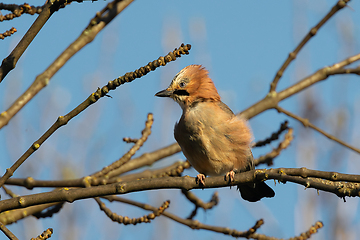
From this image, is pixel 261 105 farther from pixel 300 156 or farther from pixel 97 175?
pixel 300 156

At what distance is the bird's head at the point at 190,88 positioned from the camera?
16.4 ft

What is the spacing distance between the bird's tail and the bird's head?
1.07 meters

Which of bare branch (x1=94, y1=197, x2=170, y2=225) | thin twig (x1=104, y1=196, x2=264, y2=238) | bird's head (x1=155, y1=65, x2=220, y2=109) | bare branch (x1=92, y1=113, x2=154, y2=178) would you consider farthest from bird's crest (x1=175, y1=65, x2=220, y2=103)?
bare branch (x1=94, y1=197, x2=170, y2=225)

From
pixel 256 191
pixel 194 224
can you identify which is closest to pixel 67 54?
pixel 194 224

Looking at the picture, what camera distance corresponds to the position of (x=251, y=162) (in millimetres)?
4680

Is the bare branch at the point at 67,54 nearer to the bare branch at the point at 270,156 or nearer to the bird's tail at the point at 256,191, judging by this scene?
the bare branch at the point at 270,156

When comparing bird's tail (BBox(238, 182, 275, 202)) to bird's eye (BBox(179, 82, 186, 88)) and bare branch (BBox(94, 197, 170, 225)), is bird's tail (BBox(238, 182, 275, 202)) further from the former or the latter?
bird's eye (BBox(179, 82, 186, 88))

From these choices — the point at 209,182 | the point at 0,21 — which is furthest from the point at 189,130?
the point at 0,21

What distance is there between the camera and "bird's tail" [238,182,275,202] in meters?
4.79

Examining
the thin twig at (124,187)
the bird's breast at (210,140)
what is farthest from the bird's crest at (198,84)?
the thin twig at (124,187)

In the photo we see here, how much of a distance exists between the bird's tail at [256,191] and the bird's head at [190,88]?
1.07 m

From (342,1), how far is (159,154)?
2.43m

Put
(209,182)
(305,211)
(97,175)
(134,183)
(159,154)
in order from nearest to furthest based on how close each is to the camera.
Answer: (134,183) < (209,182) < (97,175) < (159,154) < (305,211)

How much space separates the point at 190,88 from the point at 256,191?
1.38m
